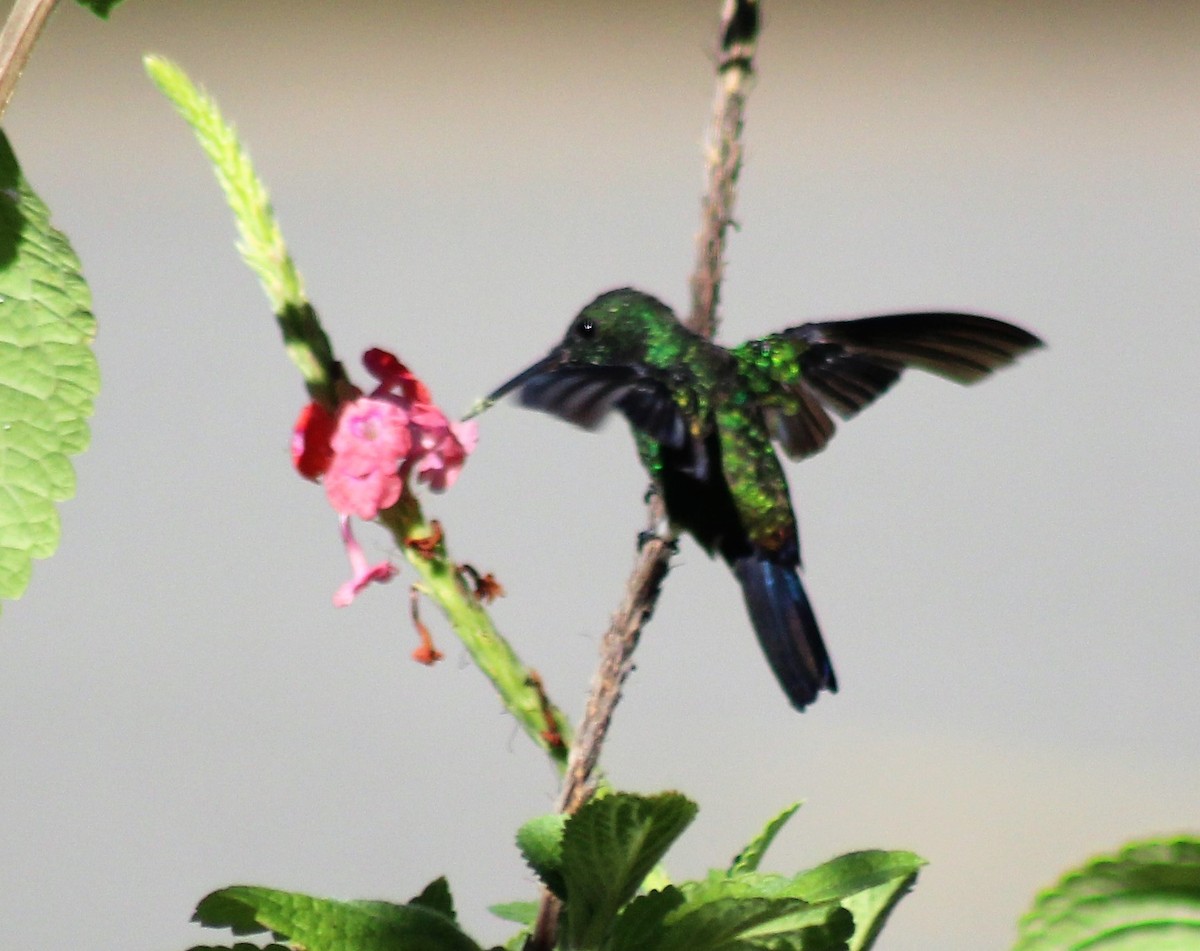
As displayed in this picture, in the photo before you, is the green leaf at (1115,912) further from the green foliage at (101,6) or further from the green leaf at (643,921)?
the green foliage at (101,6)

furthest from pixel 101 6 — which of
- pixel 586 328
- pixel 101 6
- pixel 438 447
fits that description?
pixel 586 328

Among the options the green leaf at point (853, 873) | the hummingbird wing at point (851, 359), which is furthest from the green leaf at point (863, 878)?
the hummingbird wing at point (851, 359)

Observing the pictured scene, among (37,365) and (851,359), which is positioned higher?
(851,359)

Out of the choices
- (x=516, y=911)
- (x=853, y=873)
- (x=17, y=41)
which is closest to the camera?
(x=17, y=41)

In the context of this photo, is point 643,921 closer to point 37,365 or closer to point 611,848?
point 611,848

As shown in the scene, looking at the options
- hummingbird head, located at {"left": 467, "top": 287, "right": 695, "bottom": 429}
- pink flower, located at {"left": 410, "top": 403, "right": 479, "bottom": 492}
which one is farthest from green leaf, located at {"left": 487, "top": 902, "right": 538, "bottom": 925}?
hummingbird head, located at {"left": 467, "top": 287, "right": 695, "bottom": 429}

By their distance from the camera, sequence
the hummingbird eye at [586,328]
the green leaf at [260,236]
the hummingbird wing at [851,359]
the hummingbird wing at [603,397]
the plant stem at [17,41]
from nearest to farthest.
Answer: the plant stem at [17,41] → the green leaf at [260,236] → the hummingbird wing at [603,397] → the hummingbird wing at [851,359] → the hummingbird eye at [586,328]

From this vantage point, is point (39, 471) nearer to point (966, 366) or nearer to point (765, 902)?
point (765, 902)
